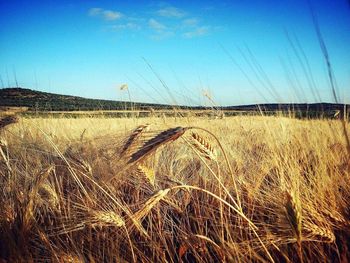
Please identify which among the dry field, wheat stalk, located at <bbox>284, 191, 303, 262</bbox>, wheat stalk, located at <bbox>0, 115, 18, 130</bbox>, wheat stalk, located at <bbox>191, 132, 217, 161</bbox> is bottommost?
the dry field

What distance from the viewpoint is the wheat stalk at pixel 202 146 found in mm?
1055

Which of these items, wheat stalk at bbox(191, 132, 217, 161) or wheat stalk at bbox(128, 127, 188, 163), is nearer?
wheat stalk at bbox(128, 127, 188, 163)

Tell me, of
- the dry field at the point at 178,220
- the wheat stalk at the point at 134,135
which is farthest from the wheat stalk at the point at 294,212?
the wheat stalk at the point at 134,135

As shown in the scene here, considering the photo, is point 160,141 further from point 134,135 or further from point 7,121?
point 7,121

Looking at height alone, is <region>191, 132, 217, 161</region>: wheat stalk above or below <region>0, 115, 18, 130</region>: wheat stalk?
below

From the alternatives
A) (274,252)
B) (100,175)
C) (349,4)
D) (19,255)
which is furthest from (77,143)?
(349,4)

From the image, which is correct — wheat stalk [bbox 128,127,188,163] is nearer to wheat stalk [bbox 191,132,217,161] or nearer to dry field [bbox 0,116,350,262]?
dry field [bbox 0,116,350,262]

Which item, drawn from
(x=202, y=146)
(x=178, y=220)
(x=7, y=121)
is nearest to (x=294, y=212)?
(x=202, y=146)

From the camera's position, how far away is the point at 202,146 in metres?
1.06

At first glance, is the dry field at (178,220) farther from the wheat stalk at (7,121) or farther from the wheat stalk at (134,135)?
the wheat stalk at (7,121)

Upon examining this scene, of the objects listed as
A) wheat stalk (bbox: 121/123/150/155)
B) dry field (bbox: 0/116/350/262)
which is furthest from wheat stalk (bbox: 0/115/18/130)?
wheat stalk (bbox: 121/123/150/155)

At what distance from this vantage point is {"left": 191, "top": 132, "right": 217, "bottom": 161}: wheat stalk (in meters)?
1.05

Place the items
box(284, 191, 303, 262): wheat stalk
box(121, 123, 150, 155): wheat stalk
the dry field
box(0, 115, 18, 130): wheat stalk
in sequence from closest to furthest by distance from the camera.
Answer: box(284, 191, 303, 262): wheat stalk, the dry field, box(121, 123, 150, 155): wheat stalk, box(0, 115, 18, 130): wheat stalk

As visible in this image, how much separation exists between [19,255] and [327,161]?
1.91 metres
